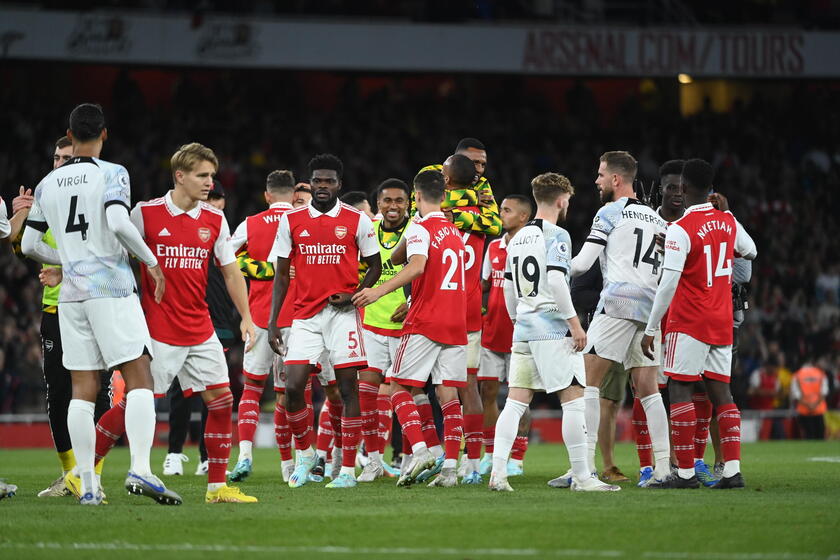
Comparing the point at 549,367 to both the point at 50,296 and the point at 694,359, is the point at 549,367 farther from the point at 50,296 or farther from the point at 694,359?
the point at 50,296

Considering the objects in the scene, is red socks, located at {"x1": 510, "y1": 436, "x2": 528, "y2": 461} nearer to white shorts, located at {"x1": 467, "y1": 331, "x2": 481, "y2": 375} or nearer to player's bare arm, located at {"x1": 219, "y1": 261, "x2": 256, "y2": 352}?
white shorts, located at {"x1": 467, "y1": 331, "x2": 481, "y2": 375}

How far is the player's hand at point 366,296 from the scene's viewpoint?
29.9 feet

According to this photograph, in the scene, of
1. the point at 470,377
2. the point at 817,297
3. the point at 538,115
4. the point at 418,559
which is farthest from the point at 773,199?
the point at 418,559

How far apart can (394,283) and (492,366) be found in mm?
2571

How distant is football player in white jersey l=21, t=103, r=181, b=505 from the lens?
768cm

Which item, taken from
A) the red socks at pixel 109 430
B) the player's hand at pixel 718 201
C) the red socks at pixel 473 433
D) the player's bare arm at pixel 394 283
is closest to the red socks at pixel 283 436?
the red socks at pixel 473 433

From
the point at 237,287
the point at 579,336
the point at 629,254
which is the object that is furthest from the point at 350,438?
the point at 629,254

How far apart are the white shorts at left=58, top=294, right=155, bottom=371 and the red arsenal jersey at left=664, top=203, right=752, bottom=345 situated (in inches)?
155

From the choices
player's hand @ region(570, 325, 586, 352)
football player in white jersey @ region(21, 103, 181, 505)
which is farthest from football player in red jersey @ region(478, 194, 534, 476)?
football player in white jersey @ region(21, 103, 181, 505)

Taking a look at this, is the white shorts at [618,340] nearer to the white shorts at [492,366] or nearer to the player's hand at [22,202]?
the white shorts at [492,366]

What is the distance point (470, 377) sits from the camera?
10758 mm

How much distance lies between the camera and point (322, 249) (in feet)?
31.5

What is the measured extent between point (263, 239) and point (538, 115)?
21.6 metres

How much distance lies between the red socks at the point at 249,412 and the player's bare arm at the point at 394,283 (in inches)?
87.2
